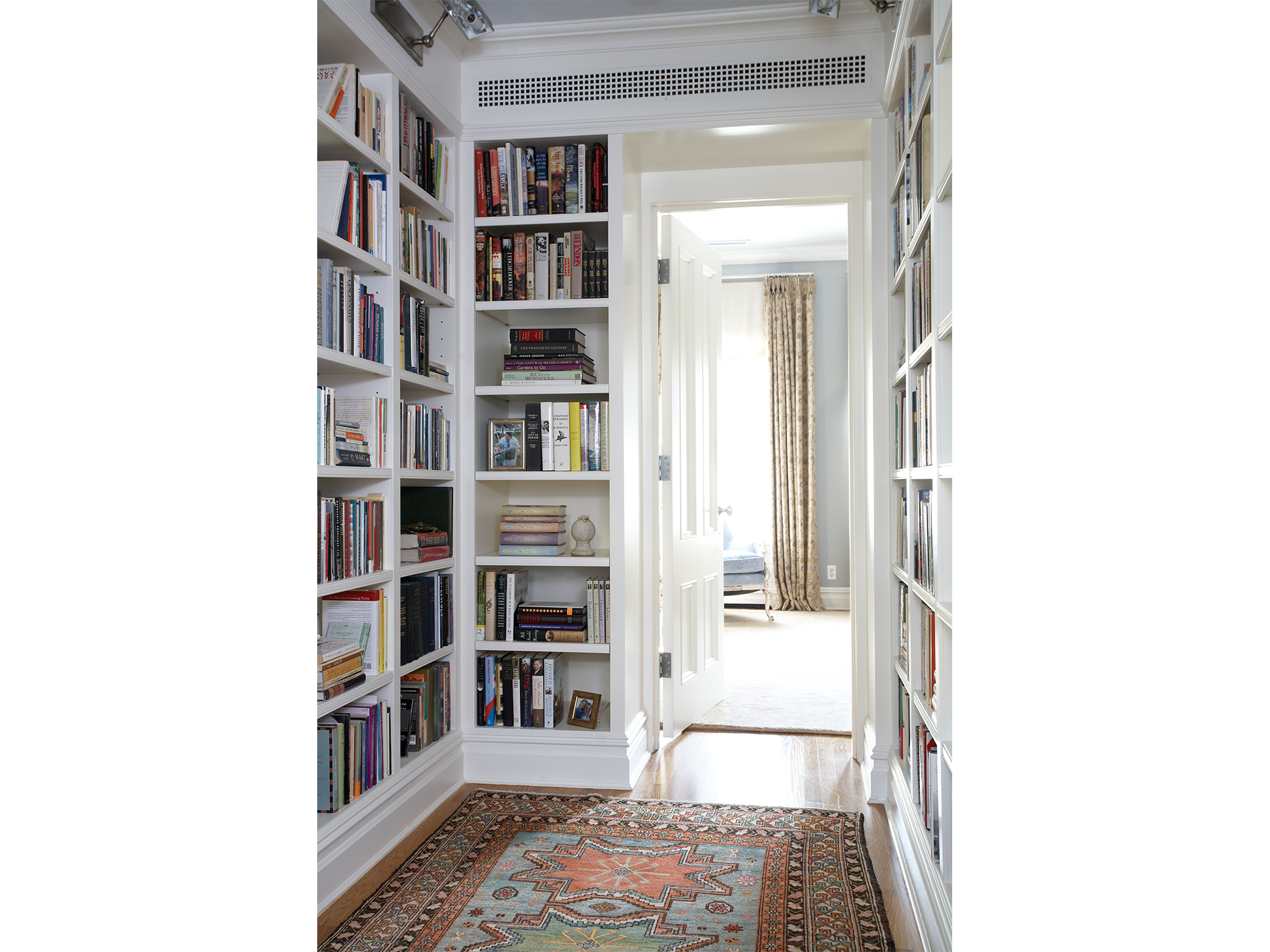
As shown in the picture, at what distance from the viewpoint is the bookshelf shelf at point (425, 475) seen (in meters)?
2.46

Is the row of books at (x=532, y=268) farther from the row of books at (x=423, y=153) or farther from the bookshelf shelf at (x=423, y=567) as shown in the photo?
the bookshelf shelf at (x=423, y=567)

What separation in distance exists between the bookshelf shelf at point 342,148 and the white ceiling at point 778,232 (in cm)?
377

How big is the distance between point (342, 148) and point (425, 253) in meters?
0.50

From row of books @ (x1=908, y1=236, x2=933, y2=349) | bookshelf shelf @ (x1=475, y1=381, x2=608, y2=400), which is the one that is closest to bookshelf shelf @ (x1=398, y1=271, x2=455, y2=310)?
bookshelf shelf @ (x1=475, y1=381, x2=608, y2=400)

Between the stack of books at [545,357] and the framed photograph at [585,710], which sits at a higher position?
the stack of books at [545,357]

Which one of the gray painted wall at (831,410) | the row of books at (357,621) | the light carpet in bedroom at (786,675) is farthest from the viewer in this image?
the gray painted wall at (831,410)

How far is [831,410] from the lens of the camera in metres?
7.38

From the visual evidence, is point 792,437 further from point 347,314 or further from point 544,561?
point 347,314

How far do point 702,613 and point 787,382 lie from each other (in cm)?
397

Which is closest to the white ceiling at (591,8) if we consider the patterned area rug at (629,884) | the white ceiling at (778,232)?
the patterned area rug at (629,884)

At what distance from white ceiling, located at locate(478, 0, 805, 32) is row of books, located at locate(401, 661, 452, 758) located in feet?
7.23

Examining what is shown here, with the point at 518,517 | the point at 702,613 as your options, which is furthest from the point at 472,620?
the point at 702,613

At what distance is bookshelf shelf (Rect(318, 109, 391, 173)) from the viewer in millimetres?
2062
